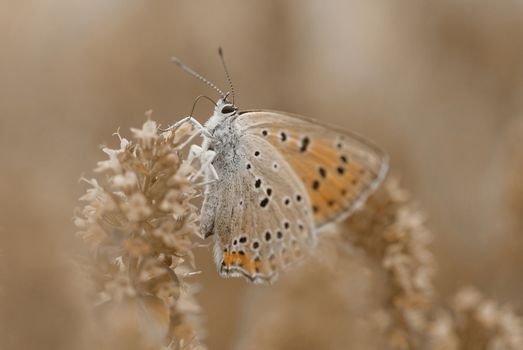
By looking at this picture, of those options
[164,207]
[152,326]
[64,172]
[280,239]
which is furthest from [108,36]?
[152,326]

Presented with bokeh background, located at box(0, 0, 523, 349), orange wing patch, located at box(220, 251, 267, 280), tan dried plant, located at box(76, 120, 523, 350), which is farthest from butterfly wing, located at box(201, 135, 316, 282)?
bokeh background, located at box(0, 0, 523, 349)

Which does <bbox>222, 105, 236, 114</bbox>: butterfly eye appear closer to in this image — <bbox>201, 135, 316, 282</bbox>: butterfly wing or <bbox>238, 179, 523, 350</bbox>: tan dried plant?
<bbox>201, 135, 316, 282</bbox>: butterfly wing

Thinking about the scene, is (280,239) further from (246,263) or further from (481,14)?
(481,14)

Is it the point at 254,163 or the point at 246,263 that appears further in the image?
the point at 254,163

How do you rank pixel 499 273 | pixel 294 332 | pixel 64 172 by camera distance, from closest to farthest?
pixel 294 332 < pixel 64 172 < pixel 499 273

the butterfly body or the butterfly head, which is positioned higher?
the butterfly head

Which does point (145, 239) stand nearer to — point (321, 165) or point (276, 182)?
point (276, 182)

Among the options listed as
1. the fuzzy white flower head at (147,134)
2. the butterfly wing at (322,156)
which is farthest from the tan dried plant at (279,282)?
the butterfly wing at (322,156)
